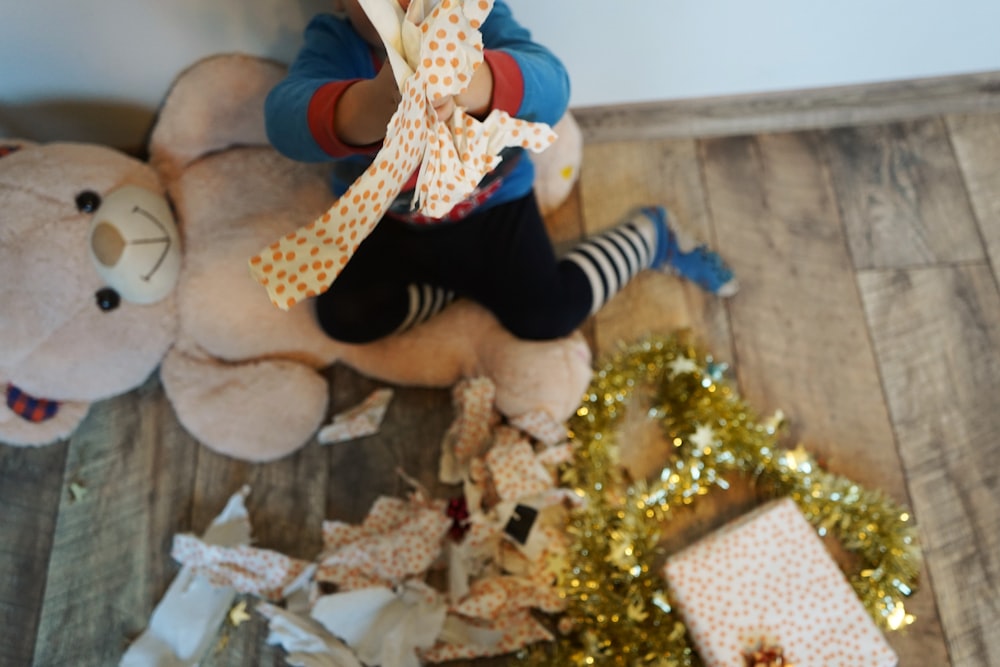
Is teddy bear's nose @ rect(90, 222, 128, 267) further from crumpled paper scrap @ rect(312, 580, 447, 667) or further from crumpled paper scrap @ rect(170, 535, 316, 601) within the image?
crumpled paper scrap @ rect(312, 580, 447, 667)

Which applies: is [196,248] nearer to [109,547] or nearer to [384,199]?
[109,547]

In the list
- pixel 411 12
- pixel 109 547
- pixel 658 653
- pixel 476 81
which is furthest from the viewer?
A: pixel 109 547

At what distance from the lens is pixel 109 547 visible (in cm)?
99

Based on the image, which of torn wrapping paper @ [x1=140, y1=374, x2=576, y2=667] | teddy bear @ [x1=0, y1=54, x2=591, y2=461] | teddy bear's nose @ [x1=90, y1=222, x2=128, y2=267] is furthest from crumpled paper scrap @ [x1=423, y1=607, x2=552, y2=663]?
teddy bear's nose @ [x1=90, y1=222, x2=128, y2=267]

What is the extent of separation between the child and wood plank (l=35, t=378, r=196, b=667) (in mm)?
281

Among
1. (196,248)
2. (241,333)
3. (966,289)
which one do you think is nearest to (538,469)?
(241,333)

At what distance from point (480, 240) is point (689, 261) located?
301mm

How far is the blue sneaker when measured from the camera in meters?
1.07

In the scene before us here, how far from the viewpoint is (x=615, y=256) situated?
1.05 metres

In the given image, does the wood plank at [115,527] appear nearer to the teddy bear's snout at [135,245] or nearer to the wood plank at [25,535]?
the wood plank at [25,535]

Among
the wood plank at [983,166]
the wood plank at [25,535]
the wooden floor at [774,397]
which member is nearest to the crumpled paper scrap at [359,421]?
the wooden floor at [774,397]

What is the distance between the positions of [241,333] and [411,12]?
1.99ft

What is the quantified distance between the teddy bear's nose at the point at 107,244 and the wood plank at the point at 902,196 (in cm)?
95

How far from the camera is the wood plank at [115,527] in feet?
3.10
